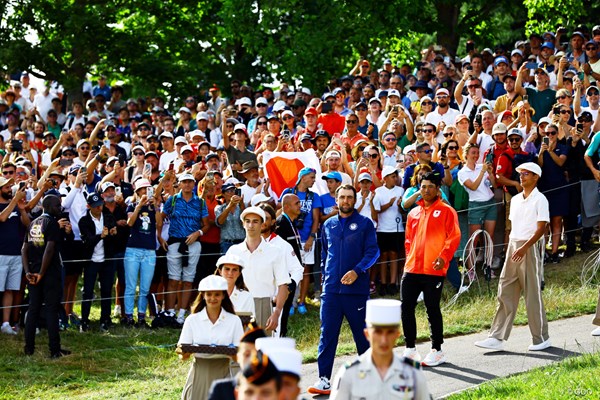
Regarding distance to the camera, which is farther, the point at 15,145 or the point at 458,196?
the point at 15,145

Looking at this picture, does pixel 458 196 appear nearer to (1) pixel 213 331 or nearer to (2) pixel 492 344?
(2) pixel 492 344

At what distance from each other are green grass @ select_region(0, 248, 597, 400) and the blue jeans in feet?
1.92

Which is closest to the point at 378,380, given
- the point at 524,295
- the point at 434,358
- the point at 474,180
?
the point at 434,358

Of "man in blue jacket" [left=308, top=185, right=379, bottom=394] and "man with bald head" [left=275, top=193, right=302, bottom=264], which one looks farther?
"man with bald head" [left=275, top=193, right=302, bottom=264]

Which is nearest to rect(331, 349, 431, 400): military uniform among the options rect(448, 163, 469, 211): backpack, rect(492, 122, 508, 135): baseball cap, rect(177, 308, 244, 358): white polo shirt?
rect(177, 308, 244, 358): white polo shirt

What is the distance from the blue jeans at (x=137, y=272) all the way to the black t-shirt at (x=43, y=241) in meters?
2.24

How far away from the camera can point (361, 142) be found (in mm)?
18203

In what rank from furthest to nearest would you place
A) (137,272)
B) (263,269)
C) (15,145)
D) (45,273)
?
(15,145), (137,272), (45,273), (263,269)

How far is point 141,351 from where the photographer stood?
15195mm

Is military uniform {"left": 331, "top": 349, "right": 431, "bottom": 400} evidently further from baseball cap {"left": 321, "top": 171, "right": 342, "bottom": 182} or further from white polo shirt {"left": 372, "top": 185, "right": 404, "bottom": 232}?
white polo shirt {"left": 372, "top": 185, "right": 404, "bottom": 232}

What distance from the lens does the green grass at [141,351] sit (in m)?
13.2

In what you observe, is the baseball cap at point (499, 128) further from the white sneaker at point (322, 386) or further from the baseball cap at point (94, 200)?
the white sneaker at point (322, 386)

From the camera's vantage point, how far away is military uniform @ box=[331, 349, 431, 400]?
746cm

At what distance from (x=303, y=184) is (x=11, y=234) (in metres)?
4.41
